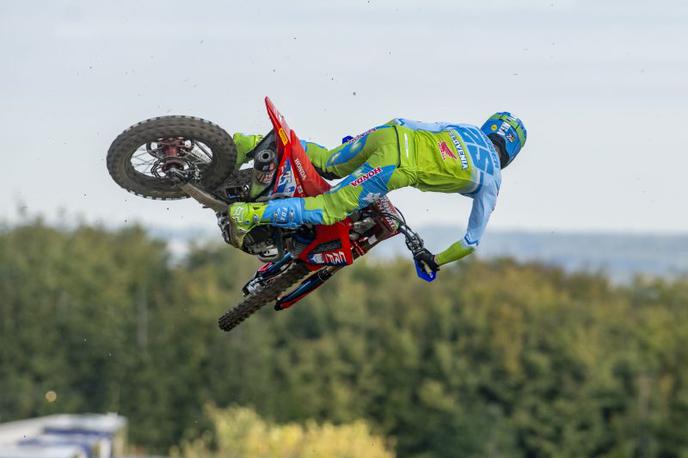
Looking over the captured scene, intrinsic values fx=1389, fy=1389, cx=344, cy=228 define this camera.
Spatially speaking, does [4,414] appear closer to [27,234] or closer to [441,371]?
[27,234]

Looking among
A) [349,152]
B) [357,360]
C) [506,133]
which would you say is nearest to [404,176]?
[349,152]

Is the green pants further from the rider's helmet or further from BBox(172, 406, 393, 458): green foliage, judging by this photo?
BBox(172, 406, 393, 458): green foliage

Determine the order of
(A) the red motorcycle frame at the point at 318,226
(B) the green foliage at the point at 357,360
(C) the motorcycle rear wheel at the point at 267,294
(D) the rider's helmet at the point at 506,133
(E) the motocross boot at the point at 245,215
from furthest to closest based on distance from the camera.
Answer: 1. (B) the green foliage at the point at 357,360
2. (C) the motorcycle rear wheel at the point at 267,294
3. (D) the rider's helmet at the point at 506,133
4. (A) the red motorcycle frame at the point at 318,226
5. (E) the motocross boot at the point at 245,215

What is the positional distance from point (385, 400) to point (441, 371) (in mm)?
3918

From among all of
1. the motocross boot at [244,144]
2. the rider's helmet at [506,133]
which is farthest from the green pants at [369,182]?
the rider's helmet at [506,133]

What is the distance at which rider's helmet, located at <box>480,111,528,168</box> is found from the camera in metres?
16.1

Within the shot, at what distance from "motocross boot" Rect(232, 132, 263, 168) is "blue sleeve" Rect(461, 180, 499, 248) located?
266 centimetres

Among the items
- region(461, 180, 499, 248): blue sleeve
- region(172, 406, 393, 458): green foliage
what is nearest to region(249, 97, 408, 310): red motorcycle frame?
region(461, 180, 499, 248): blue sleeve

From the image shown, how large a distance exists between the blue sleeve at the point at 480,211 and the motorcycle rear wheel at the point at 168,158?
2.78 m

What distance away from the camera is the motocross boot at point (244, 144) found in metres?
16.2

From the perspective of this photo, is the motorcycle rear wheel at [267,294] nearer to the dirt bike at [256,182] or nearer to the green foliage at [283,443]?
the dirt bike at [256,182]

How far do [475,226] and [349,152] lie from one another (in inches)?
65.1

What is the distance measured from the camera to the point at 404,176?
49.5ft

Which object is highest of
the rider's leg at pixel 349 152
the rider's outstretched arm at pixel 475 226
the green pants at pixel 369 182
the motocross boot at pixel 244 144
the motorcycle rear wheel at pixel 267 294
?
the motocross boot at pixel 244 144
